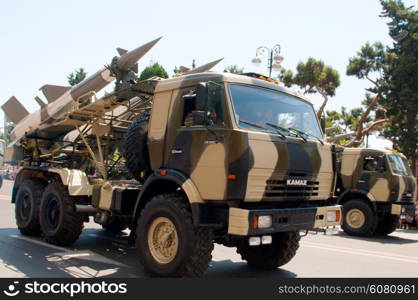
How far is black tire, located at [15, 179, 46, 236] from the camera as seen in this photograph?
848 centimetres

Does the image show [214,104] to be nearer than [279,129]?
Yes

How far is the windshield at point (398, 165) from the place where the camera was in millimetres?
11891

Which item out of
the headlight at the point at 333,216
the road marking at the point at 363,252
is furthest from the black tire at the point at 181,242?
the road marking at the point at 363,252

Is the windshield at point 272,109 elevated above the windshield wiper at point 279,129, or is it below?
above

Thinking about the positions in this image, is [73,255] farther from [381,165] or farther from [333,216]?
[381,165]

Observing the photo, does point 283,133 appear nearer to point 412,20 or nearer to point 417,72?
point 417,72

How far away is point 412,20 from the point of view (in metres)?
24.9

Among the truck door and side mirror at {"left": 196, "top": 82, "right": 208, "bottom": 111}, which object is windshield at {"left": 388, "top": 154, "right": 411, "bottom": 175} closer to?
the truck door

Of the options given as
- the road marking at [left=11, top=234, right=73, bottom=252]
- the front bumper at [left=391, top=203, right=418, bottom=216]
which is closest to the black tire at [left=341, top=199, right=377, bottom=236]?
the front bumper at [left=391, top=203, right=418, bottom=216]

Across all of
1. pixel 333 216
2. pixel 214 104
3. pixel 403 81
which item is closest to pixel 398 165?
Result: pixel 333 216

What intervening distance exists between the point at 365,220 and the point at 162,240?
7885 millimetres

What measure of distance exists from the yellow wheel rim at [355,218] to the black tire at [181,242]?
777 centimetres

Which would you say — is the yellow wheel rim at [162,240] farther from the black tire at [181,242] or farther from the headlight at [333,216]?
the headlight at [333,216]

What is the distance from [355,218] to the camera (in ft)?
39.3
